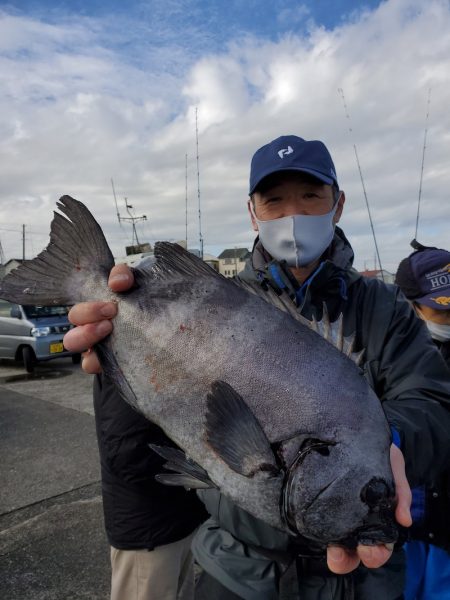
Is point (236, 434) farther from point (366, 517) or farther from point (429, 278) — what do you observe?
point (429, 278)

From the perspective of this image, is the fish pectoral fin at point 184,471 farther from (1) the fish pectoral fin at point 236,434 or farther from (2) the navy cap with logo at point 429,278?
(2) the navy cap with logo at point 429,278

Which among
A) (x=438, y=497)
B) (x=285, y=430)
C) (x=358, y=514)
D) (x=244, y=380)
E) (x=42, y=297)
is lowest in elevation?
(x=438, y=497)

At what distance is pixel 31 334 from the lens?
12.0m

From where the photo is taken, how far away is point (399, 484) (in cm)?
140

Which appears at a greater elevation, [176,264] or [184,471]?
[176,264]

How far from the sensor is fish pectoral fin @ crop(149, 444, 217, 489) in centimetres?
149

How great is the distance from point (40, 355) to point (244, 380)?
1170cm

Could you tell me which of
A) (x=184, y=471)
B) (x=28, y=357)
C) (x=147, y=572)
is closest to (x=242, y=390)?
(x=184, y=471)

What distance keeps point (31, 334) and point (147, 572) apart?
35.3 feet

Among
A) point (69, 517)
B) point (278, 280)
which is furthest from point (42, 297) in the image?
point (69, 517)

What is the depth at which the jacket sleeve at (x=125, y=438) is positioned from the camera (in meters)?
2.14

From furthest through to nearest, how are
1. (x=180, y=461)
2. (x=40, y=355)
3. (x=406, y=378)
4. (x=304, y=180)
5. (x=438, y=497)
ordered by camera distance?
(x=40, y=355)
(x=304, y=180)
(x=438, y=497)
(x=406, y=378)
(x=180, y=461)

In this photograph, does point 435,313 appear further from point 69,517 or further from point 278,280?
point 69,517

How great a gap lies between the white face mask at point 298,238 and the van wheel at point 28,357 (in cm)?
1139
